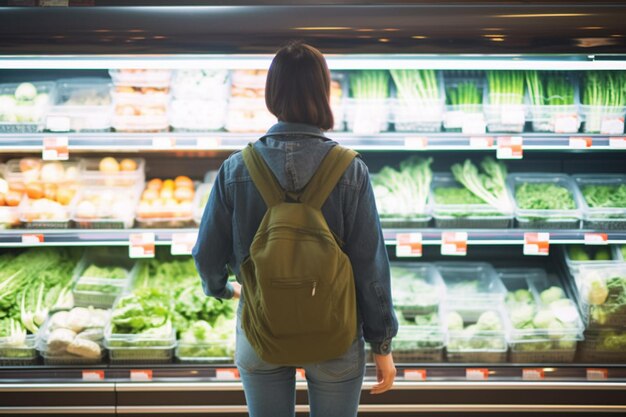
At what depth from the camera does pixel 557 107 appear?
318 cm

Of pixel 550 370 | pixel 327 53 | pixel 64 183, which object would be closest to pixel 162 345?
pixel 64 183

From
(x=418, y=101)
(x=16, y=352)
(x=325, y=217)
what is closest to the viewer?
(x=325, y=217)

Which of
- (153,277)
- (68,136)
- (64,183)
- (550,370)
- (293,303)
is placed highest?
(68,136)

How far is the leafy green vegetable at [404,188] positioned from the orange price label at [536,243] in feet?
1.67

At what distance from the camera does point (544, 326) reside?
3201 mm

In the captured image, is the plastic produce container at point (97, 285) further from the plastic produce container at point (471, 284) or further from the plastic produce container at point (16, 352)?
the plastic produce container at point (471, 284)

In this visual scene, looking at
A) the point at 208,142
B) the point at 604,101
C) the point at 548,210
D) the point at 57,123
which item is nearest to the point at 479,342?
the point at 548,210

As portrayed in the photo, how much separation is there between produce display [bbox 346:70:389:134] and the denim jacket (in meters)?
1.03

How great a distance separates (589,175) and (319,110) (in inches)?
82.7

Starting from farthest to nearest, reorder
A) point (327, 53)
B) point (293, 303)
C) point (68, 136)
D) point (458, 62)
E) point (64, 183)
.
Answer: point (64, 183) → point (68, 136) → point (458, 62) → point (327, 53) → point (293, 303)

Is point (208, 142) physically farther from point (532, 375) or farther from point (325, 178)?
point (532, 375)

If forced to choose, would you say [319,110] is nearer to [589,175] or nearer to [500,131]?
[500,131]

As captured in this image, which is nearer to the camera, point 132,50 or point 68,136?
point 132,50

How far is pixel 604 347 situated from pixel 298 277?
193cm
